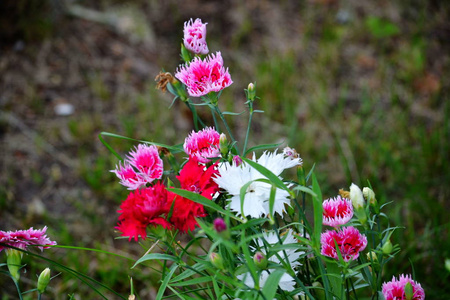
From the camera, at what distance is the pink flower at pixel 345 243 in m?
0.80

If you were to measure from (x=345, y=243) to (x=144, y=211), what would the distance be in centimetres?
37

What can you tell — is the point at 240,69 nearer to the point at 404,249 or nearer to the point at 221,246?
the point at 404,249

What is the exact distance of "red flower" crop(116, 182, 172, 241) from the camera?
703mm

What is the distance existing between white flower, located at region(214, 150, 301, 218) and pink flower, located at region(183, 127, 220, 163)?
0.11 feet

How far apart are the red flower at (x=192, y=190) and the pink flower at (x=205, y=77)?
0.42 ft

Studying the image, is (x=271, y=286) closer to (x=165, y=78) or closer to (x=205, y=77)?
(x=205, y=77)

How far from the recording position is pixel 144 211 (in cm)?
70

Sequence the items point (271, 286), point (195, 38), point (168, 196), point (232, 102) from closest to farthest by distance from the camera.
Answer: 1. point (271, 286)
2. point (168, 196)
3. point (195, 38)
4. point (232, 102)

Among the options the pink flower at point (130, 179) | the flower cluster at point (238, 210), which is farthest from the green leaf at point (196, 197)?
the pink flower at point (130, 179)

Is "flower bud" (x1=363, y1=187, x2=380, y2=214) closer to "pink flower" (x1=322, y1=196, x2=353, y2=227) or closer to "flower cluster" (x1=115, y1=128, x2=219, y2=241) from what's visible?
"pink flower" (x1=322, y1=196, x2=353, y2=227)

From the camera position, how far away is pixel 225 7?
2730 millimetres

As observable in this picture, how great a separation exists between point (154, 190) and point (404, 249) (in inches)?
43.1

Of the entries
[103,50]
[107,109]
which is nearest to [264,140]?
[107,109]

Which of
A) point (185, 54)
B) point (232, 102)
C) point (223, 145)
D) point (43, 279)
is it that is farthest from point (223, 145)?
point (232, 102)
